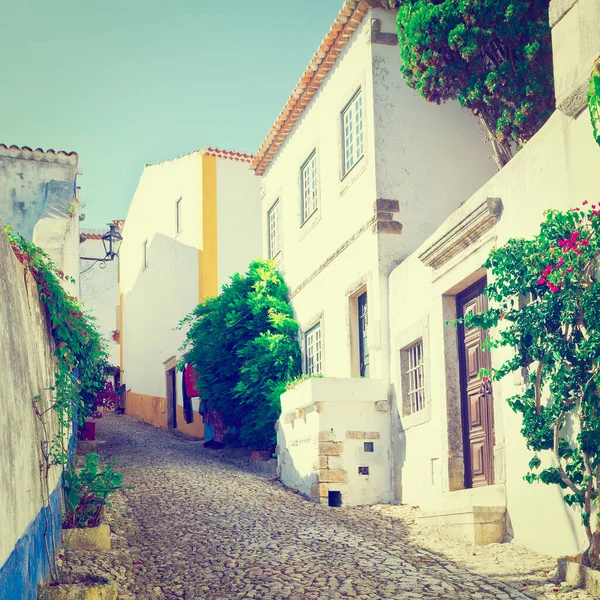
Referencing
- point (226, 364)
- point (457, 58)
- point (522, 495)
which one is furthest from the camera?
point (226, 364)

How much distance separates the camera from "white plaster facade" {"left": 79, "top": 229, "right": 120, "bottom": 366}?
30328 mm

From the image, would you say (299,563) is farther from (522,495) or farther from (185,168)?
(185,168)

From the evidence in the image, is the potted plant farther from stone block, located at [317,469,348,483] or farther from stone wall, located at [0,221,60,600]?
stone block, located at [317,469,348,483]

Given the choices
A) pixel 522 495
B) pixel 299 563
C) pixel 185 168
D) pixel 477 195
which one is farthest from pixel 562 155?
pixel 185 168

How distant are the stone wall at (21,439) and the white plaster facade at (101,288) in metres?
24.0

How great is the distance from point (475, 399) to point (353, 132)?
500cm

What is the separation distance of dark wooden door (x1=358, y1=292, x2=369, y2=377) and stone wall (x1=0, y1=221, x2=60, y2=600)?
20.4 ft

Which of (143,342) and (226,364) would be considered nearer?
(226,364)

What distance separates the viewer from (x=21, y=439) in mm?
5230

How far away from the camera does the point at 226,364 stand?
1568cm

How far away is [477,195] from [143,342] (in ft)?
57.7

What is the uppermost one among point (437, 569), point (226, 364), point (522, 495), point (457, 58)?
point (457, 58)

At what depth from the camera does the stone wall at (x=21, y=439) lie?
14.9 feet

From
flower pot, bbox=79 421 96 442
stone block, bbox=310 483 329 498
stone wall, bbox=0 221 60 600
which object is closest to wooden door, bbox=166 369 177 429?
flower pot, bbox=79 421 96 442
